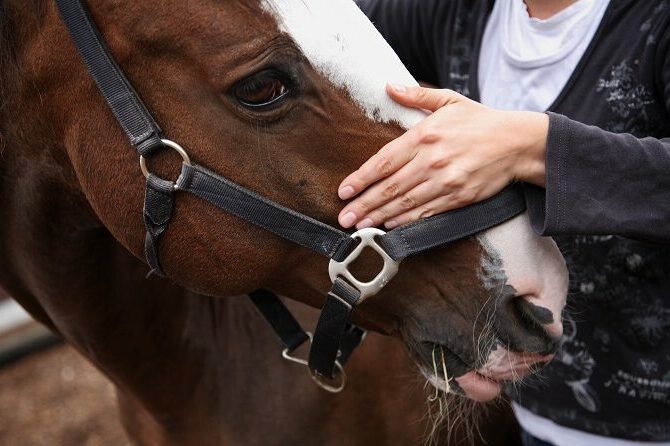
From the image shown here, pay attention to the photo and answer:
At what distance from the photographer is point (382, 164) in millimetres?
1425

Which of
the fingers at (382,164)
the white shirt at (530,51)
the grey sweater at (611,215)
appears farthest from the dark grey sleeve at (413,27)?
the fingers at (382,164)

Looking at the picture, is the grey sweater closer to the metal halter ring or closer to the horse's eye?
the horse's eye

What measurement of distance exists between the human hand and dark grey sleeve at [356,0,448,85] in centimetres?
75

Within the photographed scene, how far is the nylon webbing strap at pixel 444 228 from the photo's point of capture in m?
1.46

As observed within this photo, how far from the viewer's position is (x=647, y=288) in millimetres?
1685

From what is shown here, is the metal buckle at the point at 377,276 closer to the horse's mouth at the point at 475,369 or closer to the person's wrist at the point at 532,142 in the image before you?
the horse's mouth at the point at 475,369

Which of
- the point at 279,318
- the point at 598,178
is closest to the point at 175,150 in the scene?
the point at 279,318

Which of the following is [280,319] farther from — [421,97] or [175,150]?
[421,97]

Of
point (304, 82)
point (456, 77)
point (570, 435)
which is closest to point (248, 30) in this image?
point (304, 82)

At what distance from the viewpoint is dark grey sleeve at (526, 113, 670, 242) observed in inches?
55.1

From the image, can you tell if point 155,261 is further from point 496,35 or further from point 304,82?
point 496,35

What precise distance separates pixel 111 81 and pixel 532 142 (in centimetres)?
81

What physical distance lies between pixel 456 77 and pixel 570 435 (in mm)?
972

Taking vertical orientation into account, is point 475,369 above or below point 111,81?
below
